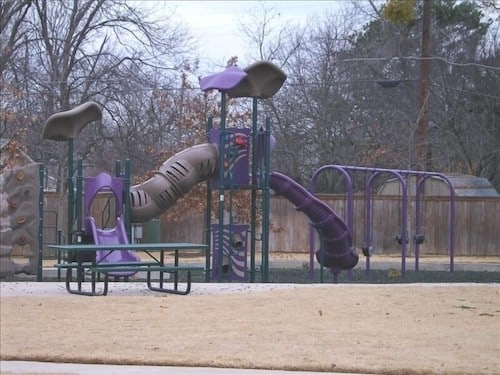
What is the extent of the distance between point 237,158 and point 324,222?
3206 mm

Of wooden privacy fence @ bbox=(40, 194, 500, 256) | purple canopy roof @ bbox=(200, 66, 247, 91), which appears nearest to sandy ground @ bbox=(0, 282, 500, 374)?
purple canopy roof @ bbox=(200, 66, 247, 91)

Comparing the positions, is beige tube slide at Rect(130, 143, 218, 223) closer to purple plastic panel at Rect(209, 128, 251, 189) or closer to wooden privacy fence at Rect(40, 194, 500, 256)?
purple plastic panel at Rect(209, 128, 251, 189)

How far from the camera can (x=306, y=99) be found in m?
40.1

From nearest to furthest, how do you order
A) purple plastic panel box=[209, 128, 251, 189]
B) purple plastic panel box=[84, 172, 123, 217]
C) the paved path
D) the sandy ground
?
the paved path → the sandy ground → purple plastic panel box=[84, 172, 123, 217] → purple plastic panel box=[209, 128, 251, 189]

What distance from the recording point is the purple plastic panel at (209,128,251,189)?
67.3 feet

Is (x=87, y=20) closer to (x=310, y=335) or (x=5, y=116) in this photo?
(x=5, y=116)

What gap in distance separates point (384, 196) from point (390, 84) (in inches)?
208

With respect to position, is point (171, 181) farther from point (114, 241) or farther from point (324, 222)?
point (324, 222)

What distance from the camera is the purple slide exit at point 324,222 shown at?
22266 millimetres

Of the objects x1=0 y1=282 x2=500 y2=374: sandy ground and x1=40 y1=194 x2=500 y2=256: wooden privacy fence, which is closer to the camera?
x1=0 y1=282 x2=500 y2=374: sandy ground

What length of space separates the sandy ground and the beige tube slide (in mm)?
5056

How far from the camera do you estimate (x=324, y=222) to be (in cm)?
2266

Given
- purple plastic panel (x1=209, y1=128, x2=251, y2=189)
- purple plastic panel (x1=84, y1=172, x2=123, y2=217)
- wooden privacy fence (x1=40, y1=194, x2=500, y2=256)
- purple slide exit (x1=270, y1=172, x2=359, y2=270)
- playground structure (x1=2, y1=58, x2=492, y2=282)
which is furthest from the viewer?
wooden privacy fence (x1=40, y1=194, x2=500, y2=256)

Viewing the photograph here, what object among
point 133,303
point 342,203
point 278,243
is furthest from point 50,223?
point 133,303
